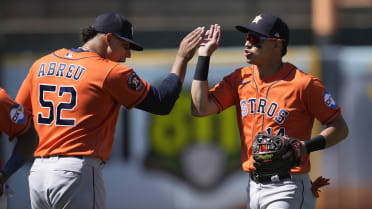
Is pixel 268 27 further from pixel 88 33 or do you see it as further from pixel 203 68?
pixel 88 33

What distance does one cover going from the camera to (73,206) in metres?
3.75

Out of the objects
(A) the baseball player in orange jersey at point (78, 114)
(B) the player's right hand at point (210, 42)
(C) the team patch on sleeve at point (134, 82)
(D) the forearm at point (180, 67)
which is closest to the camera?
(A) the baseball player in orange jersey at point (78, 114)

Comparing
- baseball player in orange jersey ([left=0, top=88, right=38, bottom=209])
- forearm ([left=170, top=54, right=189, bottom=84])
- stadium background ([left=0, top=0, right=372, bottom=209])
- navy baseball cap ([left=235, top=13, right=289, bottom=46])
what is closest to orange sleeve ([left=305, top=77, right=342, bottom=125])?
navy baseball cap ([left=235, top=13, right=289, bottom=46])

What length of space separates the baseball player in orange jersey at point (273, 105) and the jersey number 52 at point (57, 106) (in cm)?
82

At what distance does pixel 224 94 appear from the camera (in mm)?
4270

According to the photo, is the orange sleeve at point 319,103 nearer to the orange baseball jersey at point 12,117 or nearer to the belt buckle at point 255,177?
the belt buckle at point 255,177

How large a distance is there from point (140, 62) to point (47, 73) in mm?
5373

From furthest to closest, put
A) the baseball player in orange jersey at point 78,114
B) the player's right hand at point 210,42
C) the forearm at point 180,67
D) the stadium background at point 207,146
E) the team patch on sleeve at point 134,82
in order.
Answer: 1. the stadium background at point 207,146
2. the player's right hand at point 210,42
3. the forearm at point 180,67
4. the team patch on sleeve at point 134,82
5. the baseball player in orange jersey at point 78,114

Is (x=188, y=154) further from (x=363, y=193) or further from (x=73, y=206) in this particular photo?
(x=73, y=206)

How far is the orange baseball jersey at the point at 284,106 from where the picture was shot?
4.01 meters

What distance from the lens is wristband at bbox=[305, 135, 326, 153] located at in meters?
3.93

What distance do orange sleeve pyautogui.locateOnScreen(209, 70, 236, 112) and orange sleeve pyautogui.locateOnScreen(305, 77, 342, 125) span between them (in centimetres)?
53

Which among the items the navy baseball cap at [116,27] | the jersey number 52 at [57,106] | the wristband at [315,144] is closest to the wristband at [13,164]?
the jersey number 52 at [57,106]

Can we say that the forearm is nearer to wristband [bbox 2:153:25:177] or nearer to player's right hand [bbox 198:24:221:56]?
player's right hand [bbox 198:24:221:56]
